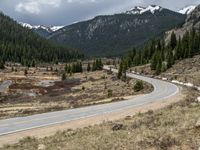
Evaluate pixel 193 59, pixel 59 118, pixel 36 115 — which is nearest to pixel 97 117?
pixel 59 118

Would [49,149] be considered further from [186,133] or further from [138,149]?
[186,133]

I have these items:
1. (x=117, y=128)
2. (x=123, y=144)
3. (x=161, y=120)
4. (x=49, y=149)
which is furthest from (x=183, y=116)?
(x=49, y=149)

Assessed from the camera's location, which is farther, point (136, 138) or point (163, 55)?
point (163, 55)

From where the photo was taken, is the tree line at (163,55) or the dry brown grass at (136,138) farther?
the tree line at (163,55)

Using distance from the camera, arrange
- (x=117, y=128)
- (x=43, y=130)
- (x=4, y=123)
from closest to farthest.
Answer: (x=117, y=128) → (x=43, y=130) → (x=4, y=123)

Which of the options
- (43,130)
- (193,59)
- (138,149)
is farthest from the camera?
(193,59)

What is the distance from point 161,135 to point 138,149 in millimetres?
2090

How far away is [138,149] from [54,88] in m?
81.7

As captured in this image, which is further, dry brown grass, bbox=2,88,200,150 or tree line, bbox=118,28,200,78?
tree line, bbox=118,28,200,78

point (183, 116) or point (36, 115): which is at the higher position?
point (183, 116)

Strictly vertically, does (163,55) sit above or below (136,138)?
below

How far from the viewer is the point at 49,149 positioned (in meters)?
17.6

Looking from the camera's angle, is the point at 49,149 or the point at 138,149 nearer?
the point at 138,149

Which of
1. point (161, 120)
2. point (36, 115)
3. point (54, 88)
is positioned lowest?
point (54, 88)
